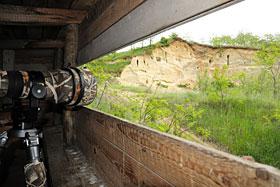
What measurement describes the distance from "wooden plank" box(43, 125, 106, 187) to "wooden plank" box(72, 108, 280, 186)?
541mm

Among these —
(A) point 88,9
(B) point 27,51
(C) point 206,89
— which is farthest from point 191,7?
(B) point 27,51

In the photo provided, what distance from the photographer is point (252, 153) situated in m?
0.86

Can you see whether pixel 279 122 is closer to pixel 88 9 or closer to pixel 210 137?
pixel 210 137

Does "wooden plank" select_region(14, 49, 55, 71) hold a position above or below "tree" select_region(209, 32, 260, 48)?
above

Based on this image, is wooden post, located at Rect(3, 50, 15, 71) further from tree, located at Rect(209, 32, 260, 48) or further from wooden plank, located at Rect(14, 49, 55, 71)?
tree, located at Rect(209, 32, 260, 48)

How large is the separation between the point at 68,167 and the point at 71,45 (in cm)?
159

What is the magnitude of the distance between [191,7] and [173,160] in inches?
23.4

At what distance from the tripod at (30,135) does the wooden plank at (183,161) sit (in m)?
0.49

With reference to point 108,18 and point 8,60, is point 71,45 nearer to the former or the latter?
point 108,18

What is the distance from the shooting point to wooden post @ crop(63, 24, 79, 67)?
270cm

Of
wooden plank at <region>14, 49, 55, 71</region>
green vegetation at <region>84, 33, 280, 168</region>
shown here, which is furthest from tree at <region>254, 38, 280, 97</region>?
wooden plank at <region>14, 49, 55, 71</region>

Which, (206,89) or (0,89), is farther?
(206,89)

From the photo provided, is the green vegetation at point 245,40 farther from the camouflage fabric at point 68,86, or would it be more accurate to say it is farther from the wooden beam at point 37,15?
the wooden beam at point 37,15

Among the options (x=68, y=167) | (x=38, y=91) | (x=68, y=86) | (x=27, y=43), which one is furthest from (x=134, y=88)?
(x=27, y=43)
